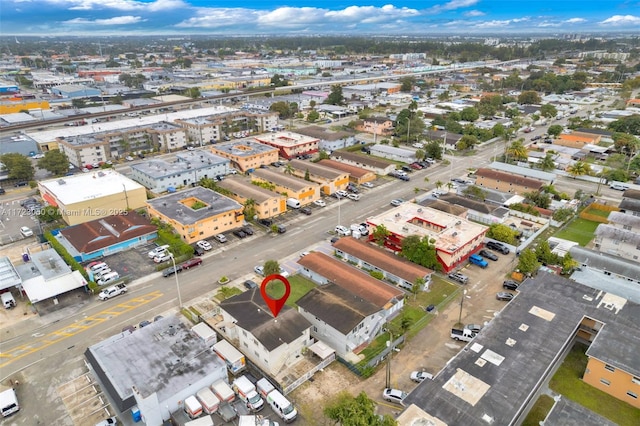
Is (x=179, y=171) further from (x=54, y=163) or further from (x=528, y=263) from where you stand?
(x=528, y=263)

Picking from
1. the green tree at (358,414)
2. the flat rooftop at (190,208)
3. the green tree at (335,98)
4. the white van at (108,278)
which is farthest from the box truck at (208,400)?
the green tree at (335,98)

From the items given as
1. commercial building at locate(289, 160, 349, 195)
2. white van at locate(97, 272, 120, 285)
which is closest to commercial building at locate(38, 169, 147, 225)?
white van at locate(97, 272, 120, 285)

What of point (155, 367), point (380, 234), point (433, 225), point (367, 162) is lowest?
point (155, 367)

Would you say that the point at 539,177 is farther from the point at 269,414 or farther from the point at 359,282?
the point at 269,414

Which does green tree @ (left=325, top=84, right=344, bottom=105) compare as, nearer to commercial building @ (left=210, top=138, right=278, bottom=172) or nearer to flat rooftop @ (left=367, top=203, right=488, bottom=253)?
commercial building @ (left=210, top=138, right=278, bottom=172)

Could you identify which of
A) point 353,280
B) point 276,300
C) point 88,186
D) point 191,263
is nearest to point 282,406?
point 276,300

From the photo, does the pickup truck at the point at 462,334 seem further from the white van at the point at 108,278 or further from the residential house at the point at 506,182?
the residential house at the point at 506,182

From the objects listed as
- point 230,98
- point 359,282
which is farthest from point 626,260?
point 230,98
